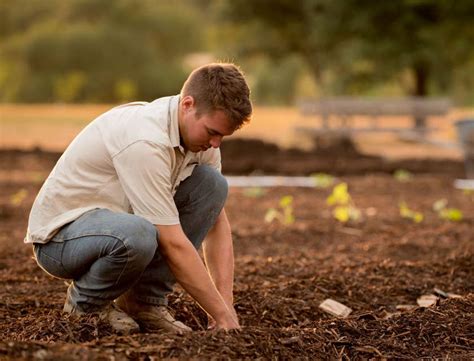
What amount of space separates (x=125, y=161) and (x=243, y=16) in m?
24.4

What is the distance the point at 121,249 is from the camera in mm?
3555

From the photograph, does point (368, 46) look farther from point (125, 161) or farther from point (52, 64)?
point (52, 64)

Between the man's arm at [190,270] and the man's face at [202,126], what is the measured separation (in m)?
0.38

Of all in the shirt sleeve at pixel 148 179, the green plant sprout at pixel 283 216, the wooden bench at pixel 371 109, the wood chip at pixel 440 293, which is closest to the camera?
the shirt sleeve at pixel 148 179

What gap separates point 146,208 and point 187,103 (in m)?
0.47

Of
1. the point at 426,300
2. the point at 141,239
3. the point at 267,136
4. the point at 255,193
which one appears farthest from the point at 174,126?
the point at 267,136

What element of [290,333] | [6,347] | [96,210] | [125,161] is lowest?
[290,333]

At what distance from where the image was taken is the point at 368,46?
22.8 m

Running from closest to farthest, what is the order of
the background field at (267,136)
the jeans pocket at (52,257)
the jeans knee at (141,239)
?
the jeans knee at (141,239)
the jeans pocket at (52,257)
the background field at (267,136)

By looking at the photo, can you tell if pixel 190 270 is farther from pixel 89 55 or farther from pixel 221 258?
pixel 89 55

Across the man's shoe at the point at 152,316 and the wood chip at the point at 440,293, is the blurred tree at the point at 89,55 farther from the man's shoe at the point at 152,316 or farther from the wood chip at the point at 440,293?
the man's shoe at the point at 152,316

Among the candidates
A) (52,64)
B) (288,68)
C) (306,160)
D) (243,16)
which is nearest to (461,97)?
(288,68)

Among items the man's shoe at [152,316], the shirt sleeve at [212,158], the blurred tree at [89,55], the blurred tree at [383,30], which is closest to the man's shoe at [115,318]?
the man's shoe at [152,316]

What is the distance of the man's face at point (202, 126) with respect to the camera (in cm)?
345
